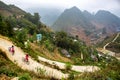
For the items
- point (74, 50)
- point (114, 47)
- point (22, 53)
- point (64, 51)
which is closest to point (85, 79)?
point (22, 53)

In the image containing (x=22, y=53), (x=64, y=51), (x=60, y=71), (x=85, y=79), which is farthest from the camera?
(x=64, y=51)

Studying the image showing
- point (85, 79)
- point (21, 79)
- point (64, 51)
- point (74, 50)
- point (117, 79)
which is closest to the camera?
point (21, 79)

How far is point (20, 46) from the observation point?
3412cm

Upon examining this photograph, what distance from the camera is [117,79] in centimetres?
1395

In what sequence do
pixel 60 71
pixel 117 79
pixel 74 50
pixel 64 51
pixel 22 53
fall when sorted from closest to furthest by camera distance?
1. pixel 117 79
2. pixel 60 71
3. pixel 22 53
4. pixel 64 51
5. pixel 74 50

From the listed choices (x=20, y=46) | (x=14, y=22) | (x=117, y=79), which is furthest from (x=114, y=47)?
(x=117, y=79)

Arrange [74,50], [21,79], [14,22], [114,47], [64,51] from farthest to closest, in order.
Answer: [114,47] → [14,22] → [74,50] → [64,51] → [21,79]

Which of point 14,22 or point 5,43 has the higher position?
point 14,22

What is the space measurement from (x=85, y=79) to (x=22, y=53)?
19762mm

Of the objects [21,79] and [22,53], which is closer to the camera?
[21,79]

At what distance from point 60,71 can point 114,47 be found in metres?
136

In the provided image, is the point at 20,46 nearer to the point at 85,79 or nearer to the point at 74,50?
the point at 85,79

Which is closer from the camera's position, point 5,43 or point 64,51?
point 5,43

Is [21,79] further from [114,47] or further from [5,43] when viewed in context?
[114,47]
